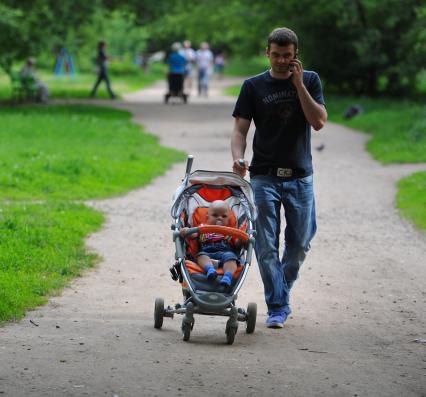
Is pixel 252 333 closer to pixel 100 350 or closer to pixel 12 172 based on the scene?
pixel 100 350

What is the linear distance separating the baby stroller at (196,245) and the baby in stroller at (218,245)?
0.05 meters

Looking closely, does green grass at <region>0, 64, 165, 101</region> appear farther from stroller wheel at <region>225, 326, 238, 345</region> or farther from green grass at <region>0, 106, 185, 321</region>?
stroller wheel at <region>225, 326, 238, 345</region>

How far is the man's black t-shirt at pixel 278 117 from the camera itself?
767 cm

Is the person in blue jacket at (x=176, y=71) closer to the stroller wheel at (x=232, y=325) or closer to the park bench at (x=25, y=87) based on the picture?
the park bench at (x=25, y=87)

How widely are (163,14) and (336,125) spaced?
9807 millimetres

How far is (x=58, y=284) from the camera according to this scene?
374 inches

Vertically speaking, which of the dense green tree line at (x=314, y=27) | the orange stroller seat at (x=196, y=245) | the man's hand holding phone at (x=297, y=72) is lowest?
the orange stroller seat at (x=196, y=245)

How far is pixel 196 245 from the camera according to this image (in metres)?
7.71

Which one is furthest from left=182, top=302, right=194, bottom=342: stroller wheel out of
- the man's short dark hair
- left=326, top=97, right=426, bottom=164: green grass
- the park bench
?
the park bench

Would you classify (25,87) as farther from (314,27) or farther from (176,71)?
(314,27)

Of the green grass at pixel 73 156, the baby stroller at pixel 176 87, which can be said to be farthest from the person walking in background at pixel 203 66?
the green grass at pixel 73 156

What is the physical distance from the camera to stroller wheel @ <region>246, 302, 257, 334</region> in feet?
25.1

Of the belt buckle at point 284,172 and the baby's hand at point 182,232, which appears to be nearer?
the baby's hand at point 182,232

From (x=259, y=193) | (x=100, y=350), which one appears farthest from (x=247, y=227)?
(x=100, y=350)
